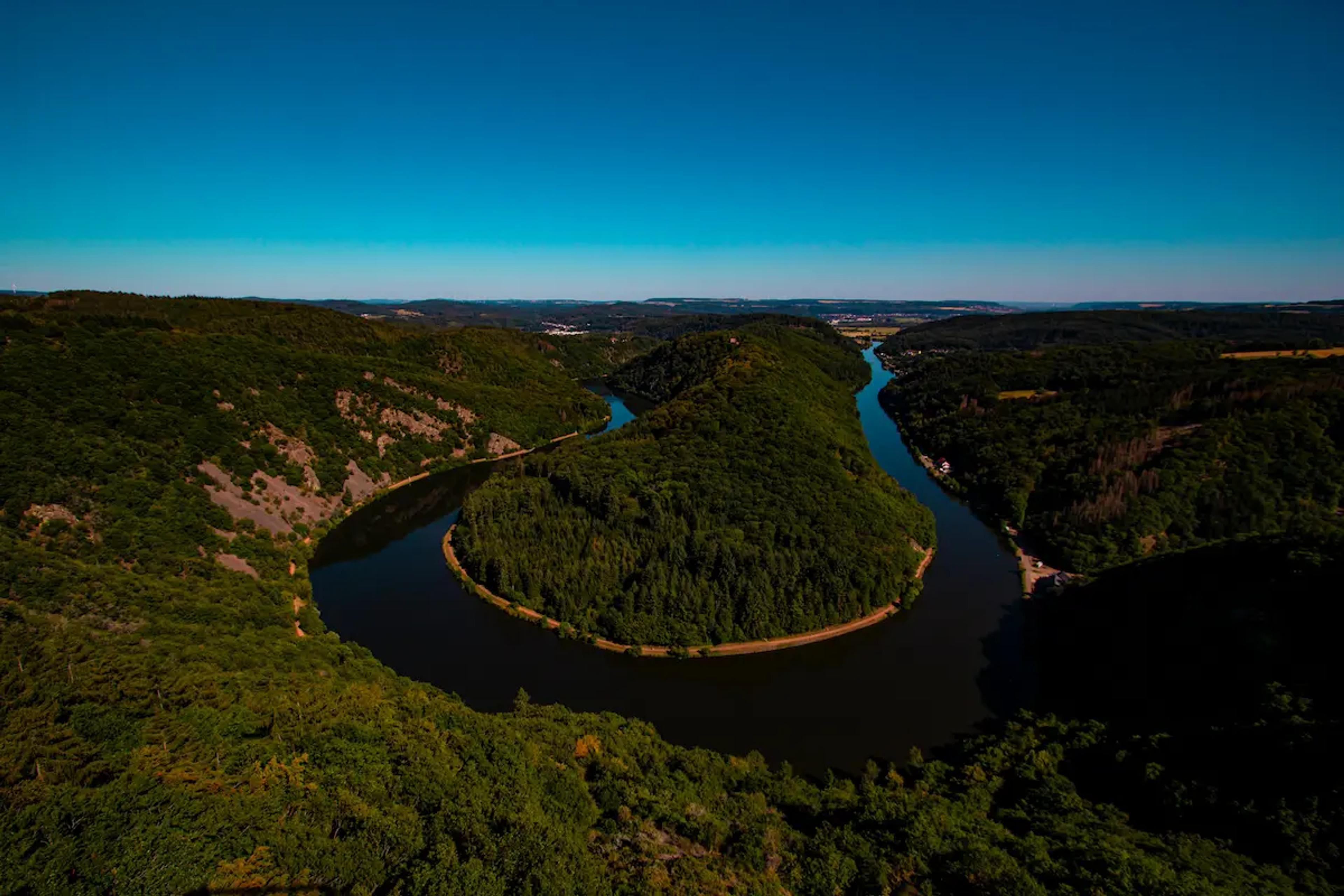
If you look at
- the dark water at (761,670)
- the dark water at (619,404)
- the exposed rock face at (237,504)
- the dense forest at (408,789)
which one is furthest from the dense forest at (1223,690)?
the dark water at (619,404)

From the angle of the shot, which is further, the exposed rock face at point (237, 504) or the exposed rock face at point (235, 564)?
the exposed rock face at point (237, 504)

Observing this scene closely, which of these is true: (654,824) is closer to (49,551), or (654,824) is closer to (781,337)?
(49,551)

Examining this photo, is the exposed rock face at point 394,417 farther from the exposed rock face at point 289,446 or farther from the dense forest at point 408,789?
the dense forest at point 408,789

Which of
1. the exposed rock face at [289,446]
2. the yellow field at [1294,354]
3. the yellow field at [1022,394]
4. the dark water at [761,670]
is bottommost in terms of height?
the dark water at [761,670]

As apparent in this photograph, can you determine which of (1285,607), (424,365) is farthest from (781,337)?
(1285,607)

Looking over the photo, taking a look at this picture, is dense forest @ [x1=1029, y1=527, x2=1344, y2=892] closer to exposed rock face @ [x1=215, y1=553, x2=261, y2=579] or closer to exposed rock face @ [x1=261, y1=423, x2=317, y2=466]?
exposed rock face @ [x1=215, y1=553, x2=261, y2=579]

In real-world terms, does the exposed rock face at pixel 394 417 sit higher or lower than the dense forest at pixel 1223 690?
higher
